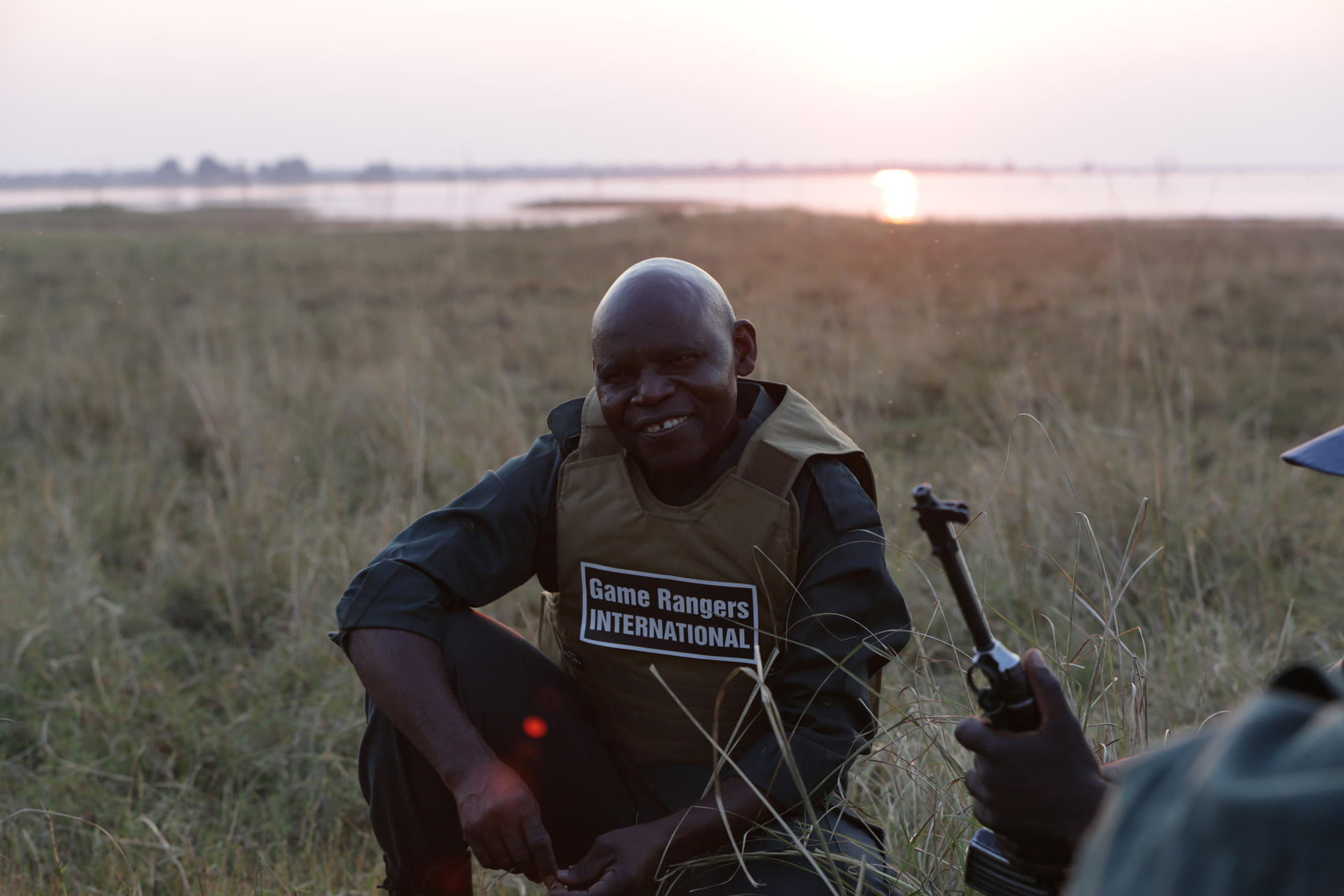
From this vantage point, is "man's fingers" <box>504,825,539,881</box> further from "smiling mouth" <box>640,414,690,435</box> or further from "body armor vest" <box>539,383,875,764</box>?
"smiling mouth" <box>640,414,690,435</box>

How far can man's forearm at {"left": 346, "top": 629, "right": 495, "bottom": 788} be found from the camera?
6.45 ft

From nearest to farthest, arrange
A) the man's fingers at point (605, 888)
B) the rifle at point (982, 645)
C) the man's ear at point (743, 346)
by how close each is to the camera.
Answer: the rifle at point (982, 645) < the man's fingers at point (605, 888) < the man's ear at point (743, 346)

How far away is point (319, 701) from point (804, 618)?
6.71 ft

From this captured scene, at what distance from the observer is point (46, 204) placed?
42.4 metres

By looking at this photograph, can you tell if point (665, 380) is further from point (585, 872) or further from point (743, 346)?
point (585, 872)

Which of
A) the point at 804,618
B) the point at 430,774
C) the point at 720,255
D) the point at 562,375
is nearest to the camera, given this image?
the point at 804,618

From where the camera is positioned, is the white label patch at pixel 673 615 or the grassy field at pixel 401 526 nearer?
the white label patch at pixel 673 615

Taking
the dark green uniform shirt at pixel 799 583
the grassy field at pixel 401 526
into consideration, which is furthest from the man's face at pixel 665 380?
the grassy field at pixel 401 526

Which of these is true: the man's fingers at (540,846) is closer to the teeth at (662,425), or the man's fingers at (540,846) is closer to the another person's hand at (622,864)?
the another person's hand at (622,864)

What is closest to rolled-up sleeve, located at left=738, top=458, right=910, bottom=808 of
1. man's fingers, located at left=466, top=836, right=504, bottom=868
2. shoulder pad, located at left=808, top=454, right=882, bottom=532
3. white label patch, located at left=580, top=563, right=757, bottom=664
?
shoulder pad, located at left=808, top=454, right=882, bottom=532

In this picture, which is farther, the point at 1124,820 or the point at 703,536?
the point at 703,536

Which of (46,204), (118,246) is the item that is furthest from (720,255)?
(46,204)

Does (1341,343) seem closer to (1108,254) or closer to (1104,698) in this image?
(1104,698)

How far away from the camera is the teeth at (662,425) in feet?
6.89
